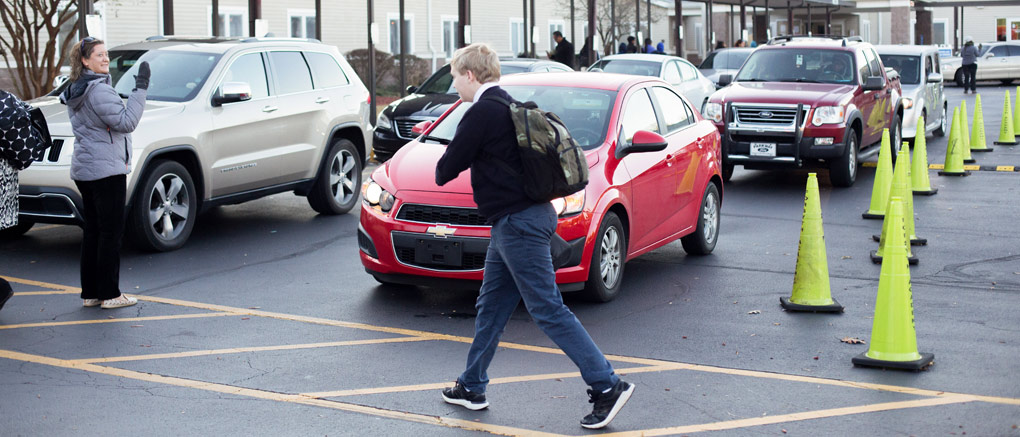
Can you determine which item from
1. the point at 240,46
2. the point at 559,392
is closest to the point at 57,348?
the point at 559,392

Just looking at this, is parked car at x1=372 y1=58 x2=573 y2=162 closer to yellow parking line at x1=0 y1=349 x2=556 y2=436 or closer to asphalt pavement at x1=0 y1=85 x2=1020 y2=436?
asphalt pavement at x1=0 y1=85 x2=1020 y2=436

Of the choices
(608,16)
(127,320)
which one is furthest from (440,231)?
(608,16)

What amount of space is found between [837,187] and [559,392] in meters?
9.92

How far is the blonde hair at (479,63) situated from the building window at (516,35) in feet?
122

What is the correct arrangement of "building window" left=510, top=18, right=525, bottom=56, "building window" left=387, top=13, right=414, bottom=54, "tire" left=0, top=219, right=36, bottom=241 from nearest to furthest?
"tire" left=0, top=219, right=36, bottom=241 → "building window" left=387, top=13, right=414, bottom=54 → "building window" left=510, top=18, right=525, bottom=56

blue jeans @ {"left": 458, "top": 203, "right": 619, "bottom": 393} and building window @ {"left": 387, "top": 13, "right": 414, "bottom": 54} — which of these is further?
building window @ {"left": 387, "top": 13, "right": 414, "bottom": 54}

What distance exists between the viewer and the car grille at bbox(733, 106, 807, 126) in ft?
47.8

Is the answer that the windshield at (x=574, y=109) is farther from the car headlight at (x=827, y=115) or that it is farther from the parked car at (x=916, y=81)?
the parked car at (x=916, y=81)

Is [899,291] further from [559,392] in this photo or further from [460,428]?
[460,428]

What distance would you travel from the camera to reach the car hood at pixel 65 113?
31.9 ft

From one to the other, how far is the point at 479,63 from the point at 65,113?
584 centimetres

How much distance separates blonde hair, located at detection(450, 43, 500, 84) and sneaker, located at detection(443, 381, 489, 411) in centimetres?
149

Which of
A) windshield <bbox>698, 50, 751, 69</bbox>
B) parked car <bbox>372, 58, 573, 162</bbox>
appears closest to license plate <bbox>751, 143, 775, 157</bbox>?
parked car <bbox>372, 58, 573, 162</bbox>

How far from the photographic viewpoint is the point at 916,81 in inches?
770
